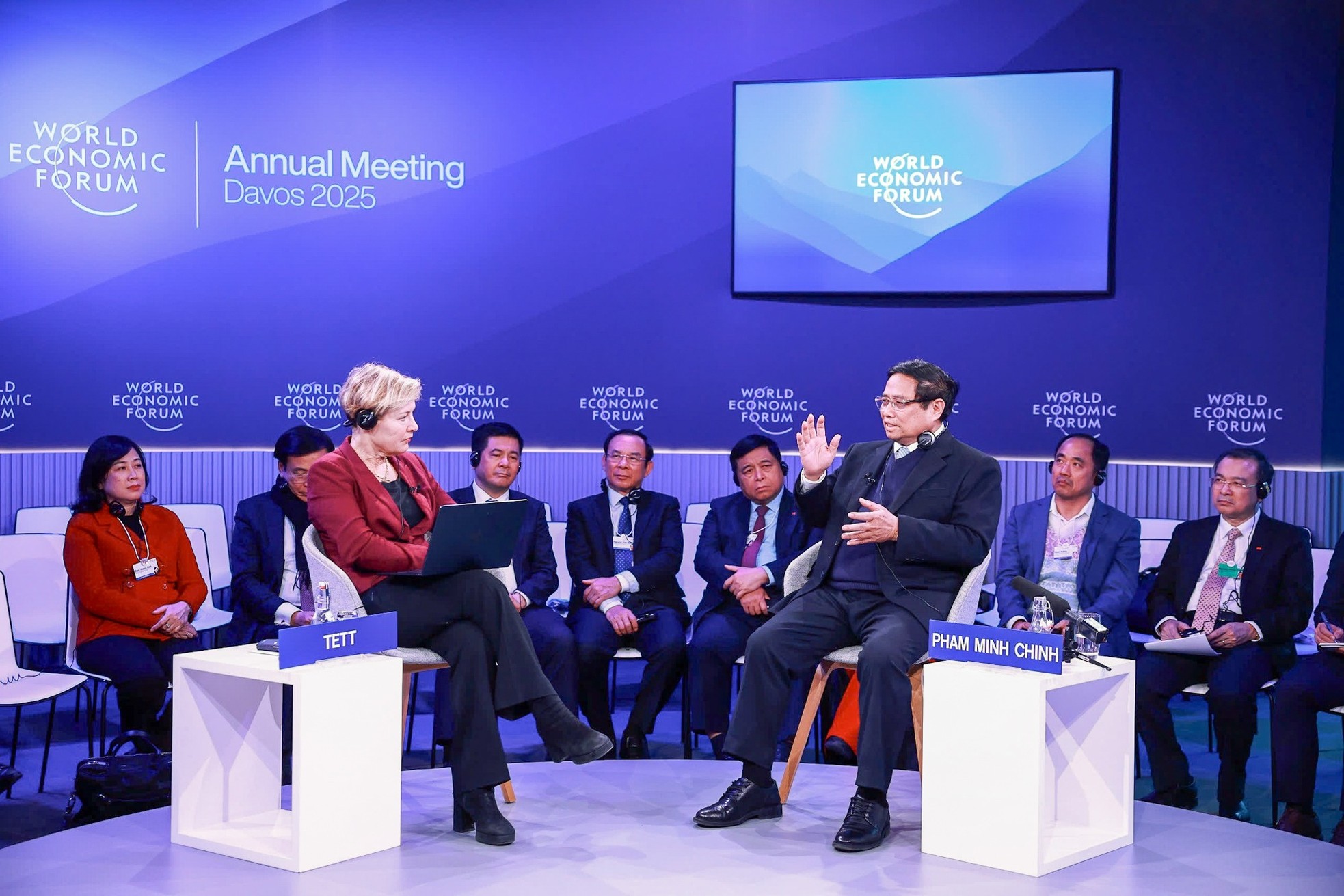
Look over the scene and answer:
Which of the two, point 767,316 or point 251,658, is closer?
point 251,658

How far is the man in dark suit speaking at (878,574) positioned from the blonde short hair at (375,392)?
118 centimetres

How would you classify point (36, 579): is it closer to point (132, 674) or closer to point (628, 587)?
point (132, 674)

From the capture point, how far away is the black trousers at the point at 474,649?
135 inches

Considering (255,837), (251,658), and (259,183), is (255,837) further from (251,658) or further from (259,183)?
(259,183)

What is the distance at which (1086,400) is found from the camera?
6078 mm

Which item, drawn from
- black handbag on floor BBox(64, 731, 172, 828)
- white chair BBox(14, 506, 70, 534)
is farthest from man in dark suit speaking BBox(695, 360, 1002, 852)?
white chair BBox(14, 506, 70, 534)

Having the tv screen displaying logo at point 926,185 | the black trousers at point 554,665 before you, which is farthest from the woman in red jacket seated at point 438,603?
the tv screen displaying logo at point 926,185

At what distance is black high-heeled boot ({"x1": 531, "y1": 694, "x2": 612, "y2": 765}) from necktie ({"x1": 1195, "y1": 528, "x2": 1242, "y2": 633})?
2.27 meters

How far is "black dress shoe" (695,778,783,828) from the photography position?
11.7ft

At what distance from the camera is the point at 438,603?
3.62 meters

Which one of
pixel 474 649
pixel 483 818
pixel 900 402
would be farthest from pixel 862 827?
pixel 900 402

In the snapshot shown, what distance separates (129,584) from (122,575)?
37 mm

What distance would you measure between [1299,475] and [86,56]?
585 centimetres

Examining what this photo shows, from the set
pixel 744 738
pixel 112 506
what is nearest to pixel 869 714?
pixel 744 738
